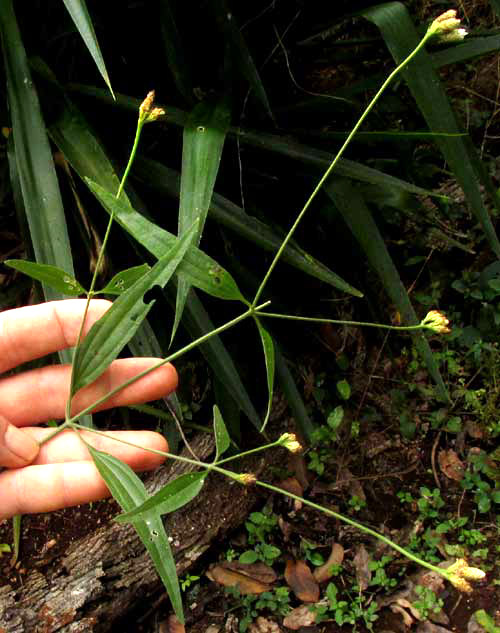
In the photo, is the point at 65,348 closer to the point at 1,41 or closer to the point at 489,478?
the point at 1,41

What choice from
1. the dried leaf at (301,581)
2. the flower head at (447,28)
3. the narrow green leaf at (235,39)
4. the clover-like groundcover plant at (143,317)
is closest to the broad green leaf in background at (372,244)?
the narrow green leaf at (235,39)

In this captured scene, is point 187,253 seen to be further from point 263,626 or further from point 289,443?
point 263,626

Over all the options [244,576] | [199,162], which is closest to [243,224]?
[199,162]

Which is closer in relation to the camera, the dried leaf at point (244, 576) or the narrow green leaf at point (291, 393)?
the narrow green leaf at point (291, 393)

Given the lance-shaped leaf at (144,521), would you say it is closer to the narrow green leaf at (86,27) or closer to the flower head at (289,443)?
the flower head at (289,443)

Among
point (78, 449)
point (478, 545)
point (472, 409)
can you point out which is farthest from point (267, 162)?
point (478, 545)

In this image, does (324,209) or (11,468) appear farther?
(324,209)

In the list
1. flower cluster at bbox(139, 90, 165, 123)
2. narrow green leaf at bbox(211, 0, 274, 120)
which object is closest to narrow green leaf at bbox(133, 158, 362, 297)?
narrow green leaf at bbox(211, 0, 274, 120)
